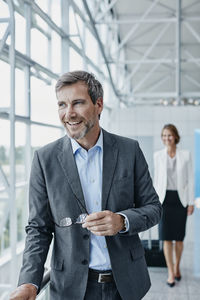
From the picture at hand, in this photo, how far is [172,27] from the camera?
1125 centimetres

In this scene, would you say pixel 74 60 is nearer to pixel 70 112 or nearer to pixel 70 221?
pixel 70 112

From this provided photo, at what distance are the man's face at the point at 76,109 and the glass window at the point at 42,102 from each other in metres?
3.25

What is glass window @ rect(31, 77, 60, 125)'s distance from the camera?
15.6 ft

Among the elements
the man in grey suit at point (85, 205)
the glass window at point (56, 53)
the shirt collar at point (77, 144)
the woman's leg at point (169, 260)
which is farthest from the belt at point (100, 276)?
the glass window at point (56, 53)

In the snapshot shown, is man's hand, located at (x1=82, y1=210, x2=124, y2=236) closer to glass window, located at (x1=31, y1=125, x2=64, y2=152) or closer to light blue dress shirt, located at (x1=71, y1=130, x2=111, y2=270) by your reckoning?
light blue dress shirt, located at (x1=71, y1=130, x2=111, y2=270)

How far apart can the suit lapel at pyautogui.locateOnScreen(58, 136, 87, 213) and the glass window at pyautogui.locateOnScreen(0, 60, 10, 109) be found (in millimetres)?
1945

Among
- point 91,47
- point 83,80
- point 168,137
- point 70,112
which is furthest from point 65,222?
point 91,47

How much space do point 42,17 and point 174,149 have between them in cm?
229

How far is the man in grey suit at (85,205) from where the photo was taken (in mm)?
1447

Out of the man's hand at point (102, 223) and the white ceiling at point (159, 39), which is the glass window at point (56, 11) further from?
the man's hand at point (102, 223)

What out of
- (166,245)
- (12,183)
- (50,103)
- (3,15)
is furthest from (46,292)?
(50,103)

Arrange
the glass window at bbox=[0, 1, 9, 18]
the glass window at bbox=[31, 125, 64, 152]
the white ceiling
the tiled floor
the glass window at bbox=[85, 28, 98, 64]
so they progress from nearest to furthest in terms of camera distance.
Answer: the glass window at bbox=[0, 1, 9, 18]
the tiled floor
the glass window at bbox=[31, 125, 64, 152]
the glass window at bbox=[85, 28, 98, 64]
the white ceiling

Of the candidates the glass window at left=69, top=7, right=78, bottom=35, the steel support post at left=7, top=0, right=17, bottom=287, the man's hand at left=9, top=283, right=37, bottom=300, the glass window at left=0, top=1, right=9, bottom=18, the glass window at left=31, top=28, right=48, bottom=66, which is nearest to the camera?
the man's hand at left=9, top=283, right=37, bottom=300

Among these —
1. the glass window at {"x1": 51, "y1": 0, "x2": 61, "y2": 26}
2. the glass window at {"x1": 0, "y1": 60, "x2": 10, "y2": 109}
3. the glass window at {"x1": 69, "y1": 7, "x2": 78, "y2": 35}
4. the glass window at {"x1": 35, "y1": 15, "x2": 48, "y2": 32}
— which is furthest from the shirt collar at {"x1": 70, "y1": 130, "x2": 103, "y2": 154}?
the glass window at {"x1": 69, "y1": 7, "x2": 78, "y2": 35}
